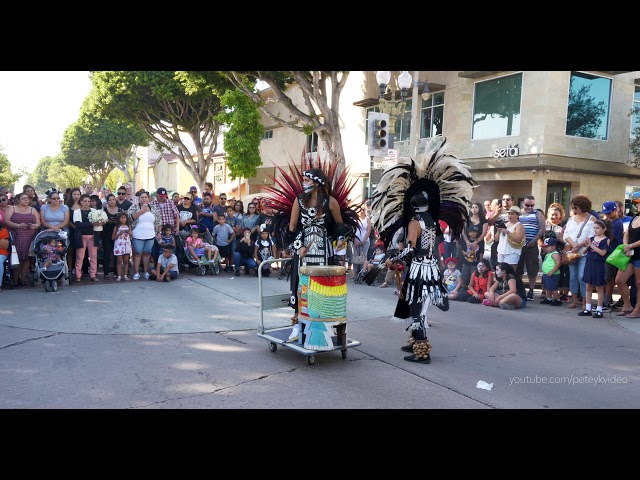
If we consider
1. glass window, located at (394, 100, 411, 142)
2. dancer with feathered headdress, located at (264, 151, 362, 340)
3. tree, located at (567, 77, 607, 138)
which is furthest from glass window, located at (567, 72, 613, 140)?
dancer with feathered headdress, located at (264, 151, 362, 340)

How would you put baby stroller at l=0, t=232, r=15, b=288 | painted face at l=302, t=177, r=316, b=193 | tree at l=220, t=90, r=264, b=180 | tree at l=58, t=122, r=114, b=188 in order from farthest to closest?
tree at l=58, t=122, r=114, b=188
tree at l=220, t=90, r=264, b=180
baby stroller at l=0, t=232, r=15, b=288
painted face at l=302, t=177, r=316, b=193

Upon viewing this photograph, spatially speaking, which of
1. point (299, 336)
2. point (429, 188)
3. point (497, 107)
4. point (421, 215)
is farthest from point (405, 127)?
point (299, 336)

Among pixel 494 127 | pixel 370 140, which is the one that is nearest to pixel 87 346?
pixel 370 140

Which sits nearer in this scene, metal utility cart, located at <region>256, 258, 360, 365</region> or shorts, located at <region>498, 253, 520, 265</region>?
metal utility cart, located at <region>256, 258, 360, 365</region>

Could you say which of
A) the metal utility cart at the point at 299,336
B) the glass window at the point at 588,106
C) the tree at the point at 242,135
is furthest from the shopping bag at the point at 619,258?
the tree at the point at 242,135

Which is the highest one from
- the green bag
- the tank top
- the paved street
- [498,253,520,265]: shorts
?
the tank top

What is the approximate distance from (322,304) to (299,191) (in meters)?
1.69

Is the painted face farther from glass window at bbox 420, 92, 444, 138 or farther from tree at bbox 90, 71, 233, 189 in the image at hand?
tree at bbox 90, 71, 233, 189

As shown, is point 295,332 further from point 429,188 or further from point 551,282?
point 551,282

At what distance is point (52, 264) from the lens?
1022 cm

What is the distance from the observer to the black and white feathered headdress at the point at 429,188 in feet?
20.8

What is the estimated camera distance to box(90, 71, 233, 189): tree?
25891 mm

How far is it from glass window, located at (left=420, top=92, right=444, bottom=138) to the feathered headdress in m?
15.6
